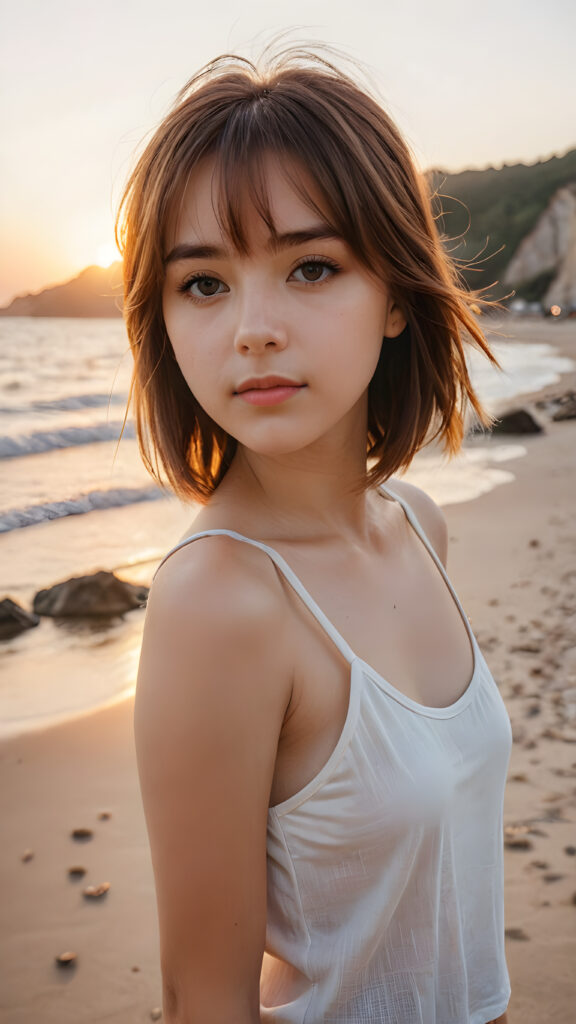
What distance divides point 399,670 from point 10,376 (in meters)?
18.9

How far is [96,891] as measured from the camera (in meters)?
3.12

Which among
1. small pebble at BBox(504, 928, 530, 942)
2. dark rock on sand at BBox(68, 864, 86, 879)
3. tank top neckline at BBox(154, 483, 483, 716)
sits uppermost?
tank top neckline at BBox(154, 483, 483, 716)

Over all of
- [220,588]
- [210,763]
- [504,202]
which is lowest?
[210,763]

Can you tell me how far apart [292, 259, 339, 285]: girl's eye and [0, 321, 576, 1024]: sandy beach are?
225 centimetres

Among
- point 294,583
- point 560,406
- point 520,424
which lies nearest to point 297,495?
point 294,583

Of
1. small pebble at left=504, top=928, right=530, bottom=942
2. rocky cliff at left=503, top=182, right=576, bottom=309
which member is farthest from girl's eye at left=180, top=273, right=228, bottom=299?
rocky cliff at left=503, top=182, right=576, bottom=309

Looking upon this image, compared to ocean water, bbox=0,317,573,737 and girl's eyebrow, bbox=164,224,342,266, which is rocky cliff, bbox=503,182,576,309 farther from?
girl's eyebrow, bbox=164,224,342,266

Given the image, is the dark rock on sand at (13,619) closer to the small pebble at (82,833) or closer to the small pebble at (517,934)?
the small pebble at (82,833)

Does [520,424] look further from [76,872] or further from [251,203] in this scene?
[251,203]

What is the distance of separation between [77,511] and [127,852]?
18.2 ft

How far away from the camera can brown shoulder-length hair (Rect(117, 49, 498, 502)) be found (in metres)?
1.34

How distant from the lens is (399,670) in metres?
1.47

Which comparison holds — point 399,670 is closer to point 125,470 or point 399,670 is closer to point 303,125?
point 303,125

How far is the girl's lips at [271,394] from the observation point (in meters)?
1.32
